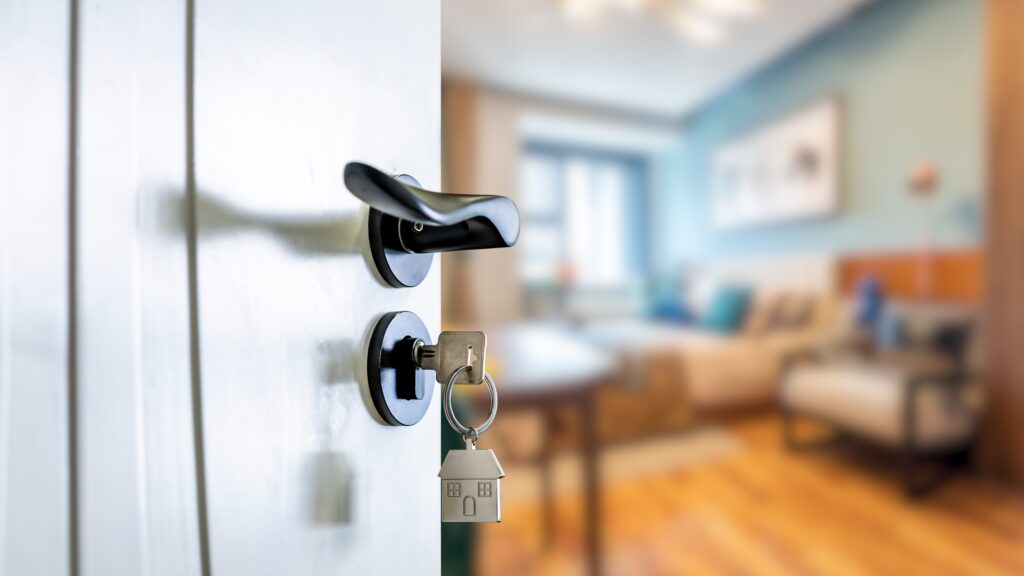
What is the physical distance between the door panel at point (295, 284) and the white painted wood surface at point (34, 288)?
23 millimetres

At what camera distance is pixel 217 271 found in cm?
9

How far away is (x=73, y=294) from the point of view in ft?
0.26

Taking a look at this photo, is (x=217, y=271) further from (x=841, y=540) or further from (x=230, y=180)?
(x=841, y=540)

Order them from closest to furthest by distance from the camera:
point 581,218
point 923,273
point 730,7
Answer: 1. point 923,273
2. point 730,7
3. point 581,218

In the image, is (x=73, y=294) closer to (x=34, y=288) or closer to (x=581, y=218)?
(x=34, y=288)

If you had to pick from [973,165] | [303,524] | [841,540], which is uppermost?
[973,165]

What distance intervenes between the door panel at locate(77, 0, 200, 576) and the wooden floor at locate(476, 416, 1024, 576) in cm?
69

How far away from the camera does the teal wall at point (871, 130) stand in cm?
106

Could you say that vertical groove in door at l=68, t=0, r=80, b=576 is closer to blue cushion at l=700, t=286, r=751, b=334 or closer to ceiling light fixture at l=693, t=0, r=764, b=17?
blue cushion at l=700, t=286, r=751, b=334

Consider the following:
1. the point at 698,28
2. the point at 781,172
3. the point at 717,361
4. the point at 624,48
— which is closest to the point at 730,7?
the point at 698,28

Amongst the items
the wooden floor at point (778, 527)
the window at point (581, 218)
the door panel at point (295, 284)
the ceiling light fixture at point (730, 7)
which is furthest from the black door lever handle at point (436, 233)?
the ceiling light fixture at point (730, 7)

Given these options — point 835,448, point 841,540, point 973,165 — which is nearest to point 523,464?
point 841,540

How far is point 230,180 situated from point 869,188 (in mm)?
1759

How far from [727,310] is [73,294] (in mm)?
1571
